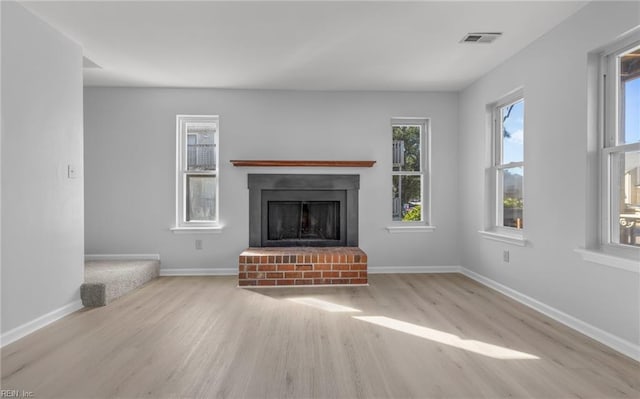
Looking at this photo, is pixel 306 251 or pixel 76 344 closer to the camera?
pixel 76 344

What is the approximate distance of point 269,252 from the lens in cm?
412

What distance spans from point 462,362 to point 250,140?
348 cm

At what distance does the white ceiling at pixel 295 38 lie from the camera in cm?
256

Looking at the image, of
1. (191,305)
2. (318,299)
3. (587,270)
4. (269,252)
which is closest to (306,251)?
(269,252)

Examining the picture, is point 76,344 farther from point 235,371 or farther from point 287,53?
point 287,53

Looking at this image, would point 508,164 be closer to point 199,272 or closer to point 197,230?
point 197,230

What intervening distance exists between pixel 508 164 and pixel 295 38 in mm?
2511

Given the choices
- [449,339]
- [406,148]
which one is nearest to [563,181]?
[449,339]

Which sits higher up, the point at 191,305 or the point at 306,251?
the point at 306,251

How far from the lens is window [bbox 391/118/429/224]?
15.5 feet

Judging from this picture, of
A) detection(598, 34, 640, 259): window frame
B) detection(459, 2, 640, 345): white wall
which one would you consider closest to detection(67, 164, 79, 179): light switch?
detection(459, 2, 640, 345): white wall

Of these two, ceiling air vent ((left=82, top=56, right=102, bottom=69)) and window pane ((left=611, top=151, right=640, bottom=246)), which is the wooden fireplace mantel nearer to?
ceiling air vent ((left=82, top=56, right=102, bottom=69))

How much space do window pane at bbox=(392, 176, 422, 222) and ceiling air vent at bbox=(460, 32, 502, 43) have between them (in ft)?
6.55

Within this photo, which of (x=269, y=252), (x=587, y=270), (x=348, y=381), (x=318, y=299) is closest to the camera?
(x=348, y=381)
